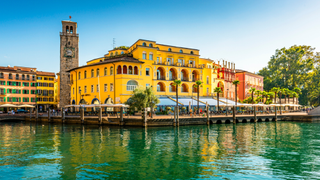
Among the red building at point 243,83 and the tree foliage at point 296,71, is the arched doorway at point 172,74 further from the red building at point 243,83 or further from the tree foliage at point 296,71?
the tree foliage at point 296,71

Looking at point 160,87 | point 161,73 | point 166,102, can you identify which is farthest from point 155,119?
point 161,73

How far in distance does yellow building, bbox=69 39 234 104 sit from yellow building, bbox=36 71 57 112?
80.1ft

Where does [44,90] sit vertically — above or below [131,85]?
above

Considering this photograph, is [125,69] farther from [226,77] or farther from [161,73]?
[226,77]

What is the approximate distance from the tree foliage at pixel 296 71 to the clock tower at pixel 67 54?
6648cm

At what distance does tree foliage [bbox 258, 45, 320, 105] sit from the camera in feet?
263

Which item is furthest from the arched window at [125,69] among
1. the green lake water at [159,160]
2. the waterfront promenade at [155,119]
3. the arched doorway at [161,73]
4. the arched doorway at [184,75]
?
the green lake water at [159,160]

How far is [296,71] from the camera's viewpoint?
81875mm

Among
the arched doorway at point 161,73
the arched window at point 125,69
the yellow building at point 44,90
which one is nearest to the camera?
the arched window at point 125,69

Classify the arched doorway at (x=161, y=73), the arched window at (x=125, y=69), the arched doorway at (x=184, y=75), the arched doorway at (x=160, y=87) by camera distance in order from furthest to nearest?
the arched doorway at (x=184, y=75) → the arched doorway at (x=160, y=87) → the arched doorway at (x=161, y=73) → the arched window at (x=125, y=69)

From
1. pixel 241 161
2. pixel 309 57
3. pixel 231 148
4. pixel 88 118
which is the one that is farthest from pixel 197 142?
pixel 309 57

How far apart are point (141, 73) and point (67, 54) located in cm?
2299

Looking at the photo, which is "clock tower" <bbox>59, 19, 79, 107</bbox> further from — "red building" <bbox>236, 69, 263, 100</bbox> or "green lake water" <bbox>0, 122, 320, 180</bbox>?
"red building" <bbox>236, 69, 263, 100</bbox>

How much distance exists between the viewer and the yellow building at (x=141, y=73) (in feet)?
153
